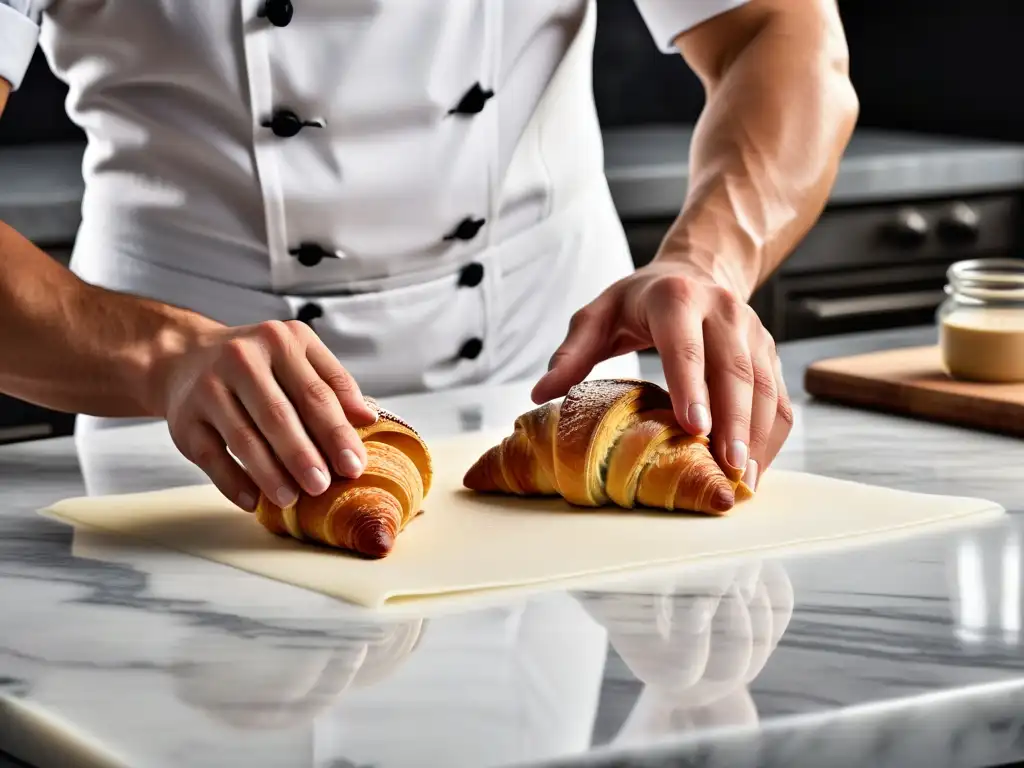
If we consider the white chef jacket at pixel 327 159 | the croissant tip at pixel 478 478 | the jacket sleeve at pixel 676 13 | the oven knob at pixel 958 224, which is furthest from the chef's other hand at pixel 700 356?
the oven knob at pixel 958 224

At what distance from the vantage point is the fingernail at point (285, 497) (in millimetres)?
1011

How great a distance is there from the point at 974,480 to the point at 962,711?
18.6 inches

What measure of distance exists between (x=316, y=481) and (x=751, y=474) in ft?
1.00

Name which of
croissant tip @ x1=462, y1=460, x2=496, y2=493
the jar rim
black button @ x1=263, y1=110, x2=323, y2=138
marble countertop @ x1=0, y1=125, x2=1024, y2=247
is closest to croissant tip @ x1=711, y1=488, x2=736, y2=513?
croissant tip @ x1=462, y1=460, x2=496, y2=493

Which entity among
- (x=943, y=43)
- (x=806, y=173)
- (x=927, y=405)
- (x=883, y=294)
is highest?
(x=806, y=173)


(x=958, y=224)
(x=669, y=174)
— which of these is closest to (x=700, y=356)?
(x=669, y=174)

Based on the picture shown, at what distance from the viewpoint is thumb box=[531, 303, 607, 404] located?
121cm

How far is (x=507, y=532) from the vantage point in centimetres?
103

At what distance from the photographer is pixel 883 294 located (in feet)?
9.32

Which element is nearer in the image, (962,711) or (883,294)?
(962,711)

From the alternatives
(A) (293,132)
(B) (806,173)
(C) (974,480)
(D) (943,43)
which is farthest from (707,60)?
(D) (943,43)

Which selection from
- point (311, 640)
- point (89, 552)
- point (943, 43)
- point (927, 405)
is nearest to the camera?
point (311, 640)

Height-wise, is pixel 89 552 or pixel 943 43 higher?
pixel 89 552

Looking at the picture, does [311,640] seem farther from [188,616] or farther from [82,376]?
[82,376]
